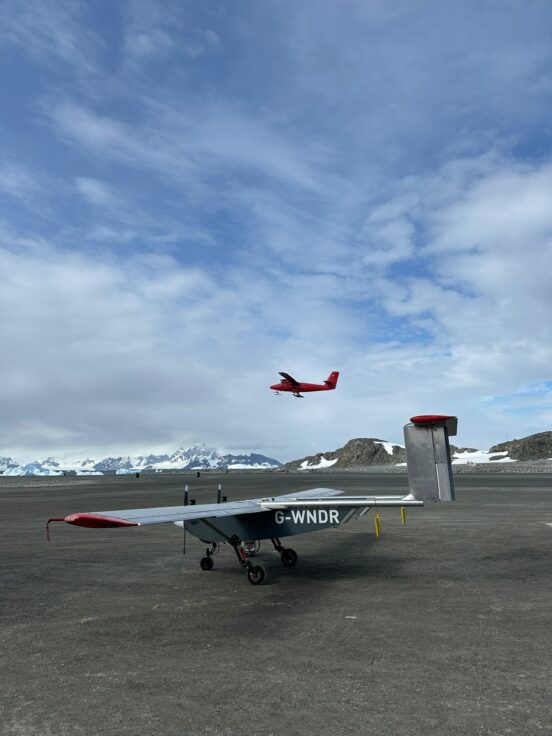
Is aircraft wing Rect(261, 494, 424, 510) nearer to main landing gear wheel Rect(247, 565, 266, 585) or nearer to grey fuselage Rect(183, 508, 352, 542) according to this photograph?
grey fuselage Rect(183, 508, 352, 542)

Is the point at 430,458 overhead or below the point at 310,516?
overhead

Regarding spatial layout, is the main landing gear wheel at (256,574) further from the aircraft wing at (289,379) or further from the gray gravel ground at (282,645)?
the aircraft wing at (289,379)

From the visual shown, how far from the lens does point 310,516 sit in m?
13.2

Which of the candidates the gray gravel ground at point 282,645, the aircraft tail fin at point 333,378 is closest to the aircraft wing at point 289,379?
the aircraft tail fin at point 333,378

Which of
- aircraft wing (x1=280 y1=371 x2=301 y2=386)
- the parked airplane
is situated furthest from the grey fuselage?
aircraft wing (x1=280 y1=371 x2=301 y2=386)

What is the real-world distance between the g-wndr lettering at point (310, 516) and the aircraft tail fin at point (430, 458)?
2085 millimetres

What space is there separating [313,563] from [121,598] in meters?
6.02

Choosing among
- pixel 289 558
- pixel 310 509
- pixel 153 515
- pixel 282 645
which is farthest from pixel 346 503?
pixel 153 515

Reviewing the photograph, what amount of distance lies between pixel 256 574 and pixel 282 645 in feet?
14.7

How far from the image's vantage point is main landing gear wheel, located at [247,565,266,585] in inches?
500

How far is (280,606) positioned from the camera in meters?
10.8

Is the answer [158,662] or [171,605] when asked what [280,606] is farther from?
[158,662]

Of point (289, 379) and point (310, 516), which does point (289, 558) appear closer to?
point (310, 516)

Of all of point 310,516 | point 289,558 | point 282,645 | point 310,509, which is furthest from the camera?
point 289,558
